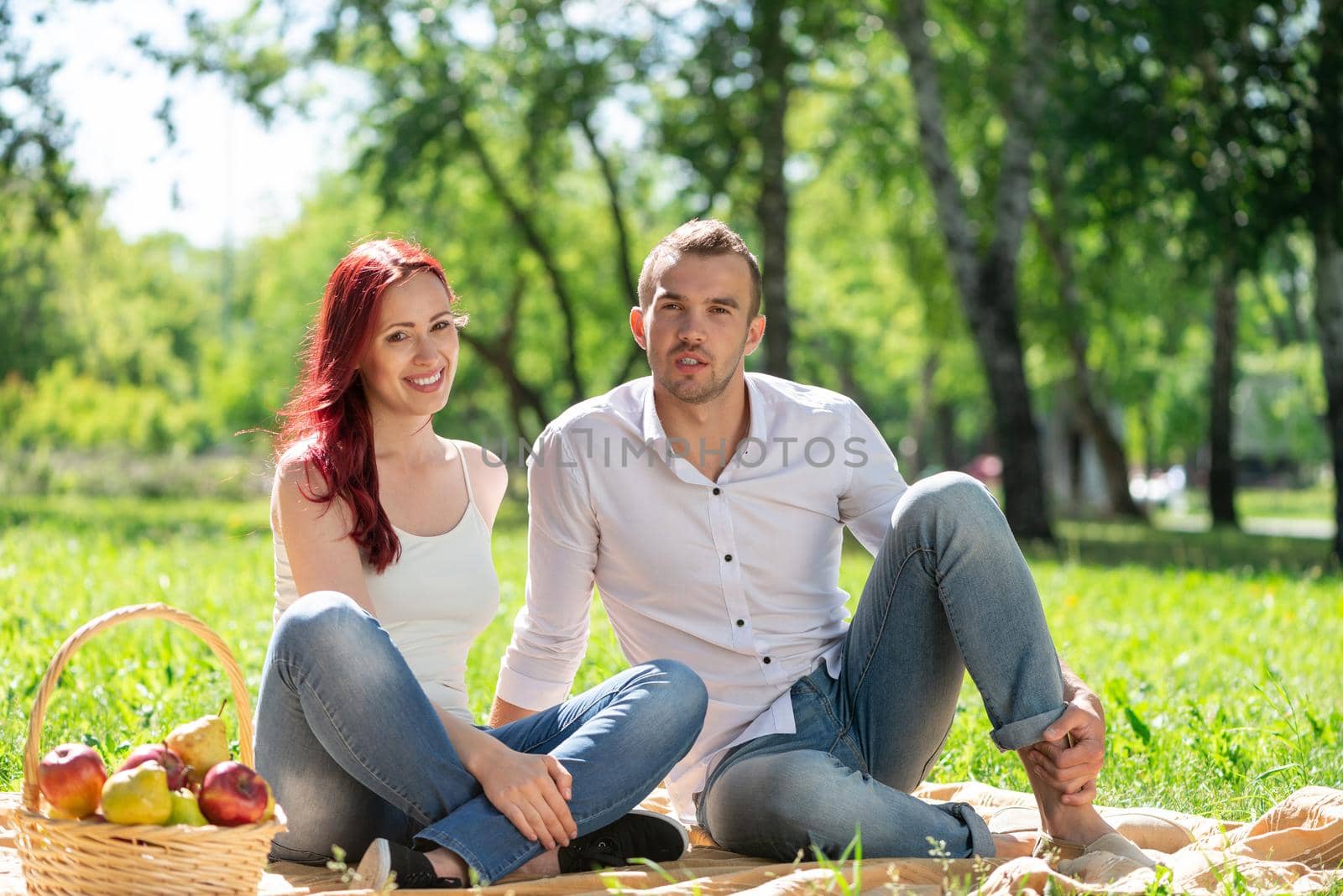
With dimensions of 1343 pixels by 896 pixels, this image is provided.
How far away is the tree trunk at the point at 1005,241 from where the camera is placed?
1568cm

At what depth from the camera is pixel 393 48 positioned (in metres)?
19.8

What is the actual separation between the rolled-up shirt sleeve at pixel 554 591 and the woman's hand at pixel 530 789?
0.61 m

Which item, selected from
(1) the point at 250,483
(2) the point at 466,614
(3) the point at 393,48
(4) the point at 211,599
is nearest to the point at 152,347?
(1) the point at 250,483

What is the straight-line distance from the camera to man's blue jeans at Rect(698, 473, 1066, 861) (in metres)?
3.49

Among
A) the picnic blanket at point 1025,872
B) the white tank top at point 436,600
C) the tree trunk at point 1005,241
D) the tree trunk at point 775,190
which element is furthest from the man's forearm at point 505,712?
the tree trunk at point 775,190

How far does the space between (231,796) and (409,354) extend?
1458 millimetres

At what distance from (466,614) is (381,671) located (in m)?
0.57

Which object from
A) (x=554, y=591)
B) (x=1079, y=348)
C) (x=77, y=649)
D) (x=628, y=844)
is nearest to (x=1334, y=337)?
(x=1079, y=348)

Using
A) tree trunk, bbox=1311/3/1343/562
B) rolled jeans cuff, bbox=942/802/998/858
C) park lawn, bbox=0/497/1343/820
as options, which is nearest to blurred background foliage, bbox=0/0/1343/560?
tree trunk, bbox=1311/3/1343/562

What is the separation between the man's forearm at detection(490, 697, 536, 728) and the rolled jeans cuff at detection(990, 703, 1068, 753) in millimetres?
1318

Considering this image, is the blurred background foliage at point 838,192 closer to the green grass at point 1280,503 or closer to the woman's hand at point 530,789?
the woman's hand at point 530,789

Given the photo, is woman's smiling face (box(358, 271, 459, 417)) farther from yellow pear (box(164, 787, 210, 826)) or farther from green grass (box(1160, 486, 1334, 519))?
green grass (box(1160, 486, 1334, 519))

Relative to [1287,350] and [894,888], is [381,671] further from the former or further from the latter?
[1287,350]

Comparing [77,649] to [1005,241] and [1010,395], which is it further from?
[1010,395]
